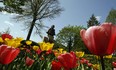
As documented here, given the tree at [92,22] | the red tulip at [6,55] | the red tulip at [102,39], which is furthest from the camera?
the tree at [92,22]

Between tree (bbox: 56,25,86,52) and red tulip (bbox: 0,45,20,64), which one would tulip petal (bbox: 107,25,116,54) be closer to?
red tulip (bbox: 0,45,20,64)

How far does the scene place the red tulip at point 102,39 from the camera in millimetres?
1112

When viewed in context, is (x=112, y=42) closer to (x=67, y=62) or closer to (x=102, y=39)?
(x=102, y=39)

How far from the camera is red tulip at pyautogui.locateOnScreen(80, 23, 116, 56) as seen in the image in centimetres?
111

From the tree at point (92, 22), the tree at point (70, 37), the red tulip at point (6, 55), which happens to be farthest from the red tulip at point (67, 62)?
the tree at point (92, 22)

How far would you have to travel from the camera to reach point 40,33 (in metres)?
39.0

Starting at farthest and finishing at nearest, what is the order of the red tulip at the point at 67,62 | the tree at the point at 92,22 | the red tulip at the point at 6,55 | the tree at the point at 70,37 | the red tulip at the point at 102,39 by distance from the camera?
the tree at the point at 92,22
the tree at the point at 70,37
the red tulip at the point at 67,62
the red tulip at the point at 6,55
the red tulip at the point at 102,39

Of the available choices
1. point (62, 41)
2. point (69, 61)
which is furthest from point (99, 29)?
point (62, 41)

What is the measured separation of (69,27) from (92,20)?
1536cm

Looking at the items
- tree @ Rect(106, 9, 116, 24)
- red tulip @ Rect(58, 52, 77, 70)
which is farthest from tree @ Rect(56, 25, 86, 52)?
red tulip @ Rect(58, 52, 77, 70)

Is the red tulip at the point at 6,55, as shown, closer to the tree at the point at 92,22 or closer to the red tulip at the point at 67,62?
the red tulip at the point at 67,62

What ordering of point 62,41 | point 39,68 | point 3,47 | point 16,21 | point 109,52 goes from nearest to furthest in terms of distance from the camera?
point 109,52 → point 3,47 → point 39,68 → point 16,21 → point 62,41

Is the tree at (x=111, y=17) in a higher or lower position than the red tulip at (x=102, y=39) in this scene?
lower

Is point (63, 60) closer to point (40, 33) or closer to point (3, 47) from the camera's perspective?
point (3, 47)
